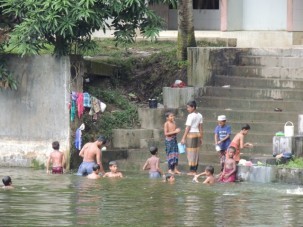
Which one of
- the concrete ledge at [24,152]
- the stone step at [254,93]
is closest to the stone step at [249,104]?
the stone step at [254,93]

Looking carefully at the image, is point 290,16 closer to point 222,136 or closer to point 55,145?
point 222,136

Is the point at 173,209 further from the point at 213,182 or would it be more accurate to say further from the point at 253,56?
the point at 253,56

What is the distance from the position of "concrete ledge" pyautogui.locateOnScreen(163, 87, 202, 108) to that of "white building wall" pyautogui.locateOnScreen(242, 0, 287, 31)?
17.4 ft

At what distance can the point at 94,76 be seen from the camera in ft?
86.9

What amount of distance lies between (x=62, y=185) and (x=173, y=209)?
12.8ft

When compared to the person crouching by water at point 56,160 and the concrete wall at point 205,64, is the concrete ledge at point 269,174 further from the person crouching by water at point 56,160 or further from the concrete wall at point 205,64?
the concrete wall at point 205,64

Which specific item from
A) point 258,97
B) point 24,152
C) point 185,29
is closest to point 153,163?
point 24,152

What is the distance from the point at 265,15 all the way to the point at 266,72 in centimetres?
496

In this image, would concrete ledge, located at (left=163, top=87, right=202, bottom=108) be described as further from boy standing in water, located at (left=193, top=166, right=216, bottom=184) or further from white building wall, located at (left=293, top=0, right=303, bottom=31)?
white building wall, located at (left=293, top=0, right=303, bottom=31)

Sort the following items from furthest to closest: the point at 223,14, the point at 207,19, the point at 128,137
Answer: the point at 207,19 < the point at 223,14 < the point at 128,137

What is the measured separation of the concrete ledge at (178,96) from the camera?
25.5 m

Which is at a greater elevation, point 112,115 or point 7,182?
point 112,115

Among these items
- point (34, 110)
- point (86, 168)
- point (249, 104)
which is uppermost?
point (249, 104)

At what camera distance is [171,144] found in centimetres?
2333
